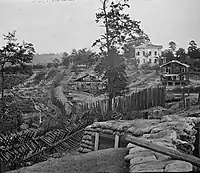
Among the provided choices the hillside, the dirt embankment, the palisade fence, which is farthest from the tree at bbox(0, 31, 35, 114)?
the hillside

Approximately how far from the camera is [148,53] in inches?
861

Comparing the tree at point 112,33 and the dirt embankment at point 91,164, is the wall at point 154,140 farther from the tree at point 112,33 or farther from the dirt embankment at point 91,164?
the tree at point 112,33

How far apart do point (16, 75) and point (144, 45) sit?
1482 cm

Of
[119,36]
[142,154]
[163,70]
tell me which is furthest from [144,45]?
[142,154]

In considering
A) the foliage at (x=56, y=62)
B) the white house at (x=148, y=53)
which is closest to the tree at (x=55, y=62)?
the foliage at (x=56, y=62)

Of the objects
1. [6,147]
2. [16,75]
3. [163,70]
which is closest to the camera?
[6,147]

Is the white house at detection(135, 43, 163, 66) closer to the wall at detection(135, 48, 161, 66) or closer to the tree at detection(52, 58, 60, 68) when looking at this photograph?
the wall at detection(135, 48, 161, 66)

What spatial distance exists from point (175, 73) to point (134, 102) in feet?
24.0

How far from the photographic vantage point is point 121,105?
335 inches

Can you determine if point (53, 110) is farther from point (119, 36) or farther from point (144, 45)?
point (144, 45)

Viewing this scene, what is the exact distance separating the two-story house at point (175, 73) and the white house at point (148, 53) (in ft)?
16.5

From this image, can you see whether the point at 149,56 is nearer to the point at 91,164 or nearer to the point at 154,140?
the point at 154,140

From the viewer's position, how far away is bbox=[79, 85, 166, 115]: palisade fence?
8.20 meters

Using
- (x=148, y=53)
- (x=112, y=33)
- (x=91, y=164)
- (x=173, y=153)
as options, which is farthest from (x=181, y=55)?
(x=173, y=153)
